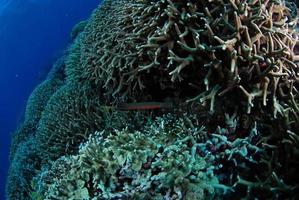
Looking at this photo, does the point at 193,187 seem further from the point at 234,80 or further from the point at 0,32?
the point at 0,32

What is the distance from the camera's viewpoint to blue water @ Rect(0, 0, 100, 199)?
38.6ft

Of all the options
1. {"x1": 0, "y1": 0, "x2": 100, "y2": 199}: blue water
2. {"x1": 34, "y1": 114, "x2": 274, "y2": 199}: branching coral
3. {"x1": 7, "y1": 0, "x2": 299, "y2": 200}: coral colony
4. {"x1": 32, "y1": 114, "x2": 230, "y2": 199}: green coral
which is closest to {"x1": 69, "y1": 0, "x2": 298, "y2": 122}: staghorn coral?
{"x1": 7, "y1": 0, "x2": 299, "y2": 200}: coral colony

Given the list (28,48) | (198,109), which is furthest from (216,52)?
(28,48)

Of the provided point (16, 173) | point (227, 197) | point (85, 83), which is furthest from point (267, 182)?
point (16, 173)

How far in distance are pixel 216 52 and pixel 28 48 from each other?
11543 mm

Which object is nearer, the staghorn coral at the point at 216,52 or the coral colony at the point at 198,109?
the coral colony at the point at 198,109

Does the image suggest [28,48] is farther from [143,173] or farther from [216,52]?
[143,173]

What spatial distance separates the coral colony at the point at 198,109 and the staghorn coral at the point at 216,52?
0.01 m

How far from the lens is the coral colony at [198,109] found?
2.64 meters

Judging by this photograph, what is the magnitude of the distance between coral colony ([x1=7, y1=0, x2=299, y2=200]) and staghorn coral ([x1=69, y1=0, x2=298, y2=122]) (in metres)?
0.01

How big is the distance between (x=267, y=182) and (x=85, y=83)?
3.20 meters

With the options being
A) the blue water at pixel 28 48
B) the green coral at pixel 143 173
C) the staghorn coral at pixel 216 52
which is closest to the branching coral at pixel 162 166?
the green coral at pixel 143 173

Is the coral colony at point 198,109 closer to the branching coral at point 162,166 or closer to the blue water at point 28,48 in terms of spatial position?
the branching coral at point 162,166

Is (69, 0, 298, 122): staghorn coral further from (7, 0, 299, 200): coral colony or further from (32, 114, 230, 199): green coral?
(32, 114, 230, 199): green coral
